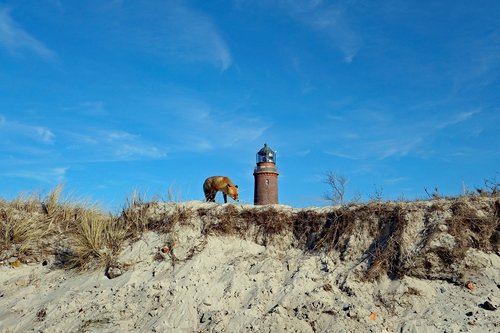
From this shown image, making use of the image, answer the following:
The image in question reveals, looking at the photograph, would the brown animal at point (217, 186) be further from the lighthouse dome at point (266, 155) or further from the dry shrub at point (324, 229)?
the lighthouse dome at point (266, 155)

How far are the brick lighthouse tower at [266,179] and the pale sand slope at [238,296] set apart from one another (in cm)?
1547

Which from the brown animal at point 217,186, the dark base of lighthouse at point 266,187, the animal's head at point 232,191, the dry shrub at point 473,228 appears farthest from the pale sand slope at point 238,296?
the dark base of lighthouse at point 266,187

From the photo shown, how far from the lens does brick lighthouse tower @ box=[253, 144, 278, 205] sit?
24953mm

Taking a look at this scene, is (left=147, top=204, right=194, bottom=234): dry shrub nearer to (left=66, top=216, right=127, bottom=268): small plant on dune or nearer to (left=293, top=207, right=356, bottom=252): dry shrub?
(left=66, top=216, right=127, bottom=268): small plant on dune

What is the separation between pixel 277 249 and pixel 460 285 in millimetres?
3217

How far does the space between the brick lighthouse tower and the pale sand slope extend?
50.7ft

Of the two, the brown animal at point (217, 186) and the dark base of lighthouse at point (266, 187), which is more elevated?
the dark base of lighthouse at point (266, 187)

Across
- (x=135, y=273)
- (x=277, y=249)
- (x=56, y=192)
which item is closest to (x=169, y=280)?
(x=135, y=273)

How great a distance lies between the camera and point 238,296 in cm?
Answer: 802

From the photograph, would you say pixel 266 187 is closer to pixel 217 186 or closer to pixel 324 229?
pixel 217 186

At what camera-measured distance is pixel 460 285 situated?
299 inches

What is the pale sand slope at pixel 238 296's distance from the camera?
722cm

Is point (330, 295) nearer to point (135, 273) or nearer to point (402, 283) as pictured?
point (402, 283)

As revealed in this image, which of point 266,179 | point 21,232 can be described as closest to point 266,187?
point 266,179
